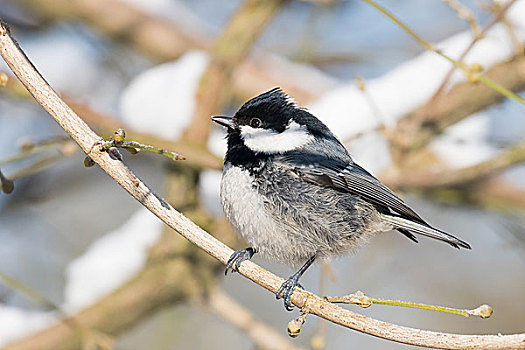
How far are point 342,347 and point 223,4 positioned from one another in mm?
3012

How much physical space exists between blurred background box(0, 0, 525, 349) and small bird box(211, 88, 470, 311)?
210 mm

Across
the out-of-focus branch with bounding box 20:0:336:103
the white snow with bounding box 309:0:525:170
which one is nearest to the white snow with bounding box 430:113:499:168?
the white snow with bounding box 309:0:525:170

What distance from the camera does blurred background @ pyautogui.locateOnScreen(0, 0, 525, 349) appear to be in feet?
9.42

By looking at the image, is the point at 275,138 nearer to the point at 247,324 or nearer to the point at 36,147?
the point at 36,147

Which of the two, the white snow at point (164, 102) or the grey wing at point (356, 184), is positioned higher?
the white snow at point (164, 102)

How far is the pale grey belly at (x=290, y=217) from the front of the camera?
203cm

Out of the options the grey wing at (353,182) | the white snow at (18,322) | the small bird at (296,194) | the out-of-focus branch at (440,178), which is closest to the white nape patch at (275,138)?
the small bird at (296,194)

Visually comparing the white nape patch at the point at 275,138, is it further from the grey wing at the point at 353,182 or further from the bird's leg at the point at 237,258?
the bird's leg at the point at 237,258

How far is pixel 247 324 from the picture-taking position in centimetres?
290

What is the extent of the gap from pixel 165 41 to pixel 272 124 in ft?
6.69

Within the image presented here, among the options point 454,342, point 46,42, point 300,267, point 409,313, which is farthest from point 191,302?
point 409,313

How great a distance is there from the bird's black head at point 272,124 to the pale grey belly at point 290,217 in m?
0.16

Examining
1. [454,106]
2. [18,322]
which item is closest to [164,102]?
[18,322]

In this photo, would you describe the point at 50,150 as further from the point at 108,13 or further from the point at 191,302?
the point at 108,13
